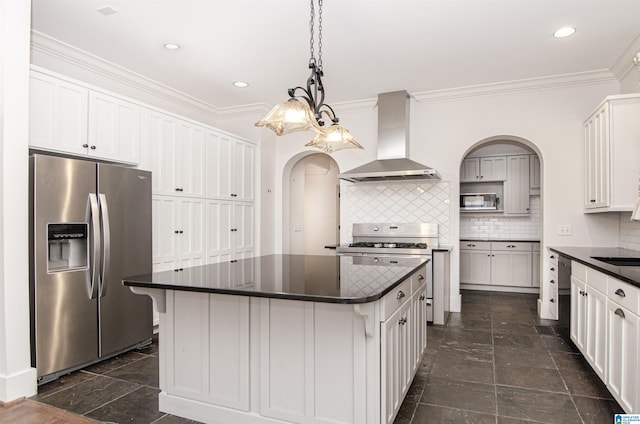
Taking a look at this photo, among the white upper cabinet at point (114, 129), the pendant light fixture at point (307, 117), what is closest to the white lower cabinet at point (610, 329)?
the pendant light fixture at point (307, 117)

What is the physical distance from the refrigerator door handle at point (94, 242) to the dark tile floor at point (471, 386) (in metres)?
0.64

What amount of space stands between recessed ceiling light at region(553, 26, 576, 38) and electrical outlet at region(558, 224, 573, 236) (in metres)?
2.06

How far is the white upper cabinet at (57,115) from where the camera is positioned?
283 centimetres

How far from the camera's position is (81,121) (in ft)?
10.3

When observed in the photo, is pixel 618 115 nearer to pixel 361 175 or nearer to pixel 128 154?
pixel 361 175

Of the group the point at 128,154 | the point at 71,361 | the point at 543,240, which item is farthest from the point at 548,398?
the point at 128,154

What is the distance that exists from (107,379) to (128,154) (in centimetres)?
188

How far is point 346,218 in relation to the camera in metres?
5.43

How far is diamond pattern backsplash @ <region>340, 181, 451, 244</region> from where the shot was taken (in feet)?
16.3

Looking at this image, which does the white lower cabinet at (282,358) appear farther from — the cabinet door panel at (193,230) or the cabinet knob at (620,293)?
the cabinet door panel at (193,230)

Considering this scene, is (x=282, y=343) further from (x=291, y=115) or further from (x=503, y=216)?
(x=503, y=216)

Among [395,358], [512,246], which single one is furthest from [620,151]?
[512,246]

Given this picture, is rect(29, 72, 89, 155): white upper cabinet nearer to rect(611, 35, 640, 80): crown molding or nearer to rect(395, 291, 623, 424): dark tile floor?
rect(395, 291, 623, 424): dark tile floor

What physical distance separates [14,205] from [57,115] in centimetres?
81
